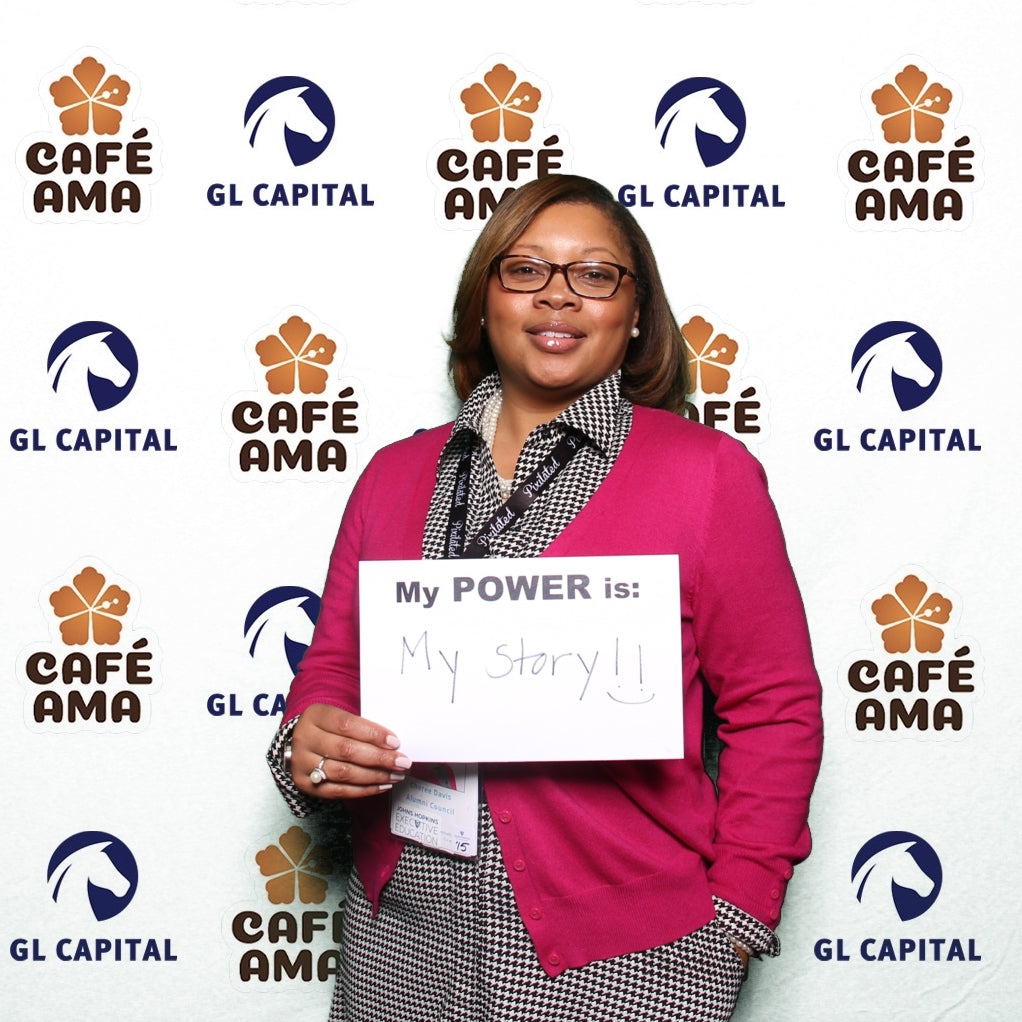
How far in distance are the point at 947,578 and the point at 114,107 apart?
1.44m

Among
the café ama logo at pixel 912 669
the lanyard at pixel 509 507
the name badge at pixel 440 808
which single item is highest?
the lanyard at pixel 509 507

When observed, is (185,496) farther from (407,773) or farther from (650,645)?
(650,645)

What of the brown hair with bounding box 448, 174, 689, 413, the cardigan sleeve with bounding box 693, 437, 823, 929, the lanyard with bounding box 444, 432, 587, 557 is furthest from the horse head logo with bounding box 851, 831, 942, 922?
the lanyard with bounding box 444, 432, 587, 557

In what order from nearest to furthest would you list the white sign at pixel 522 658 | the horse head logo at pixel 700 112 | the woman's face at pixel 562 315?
the white sign at pixel 522 658, the woman's face at pixel 562 315, the horse head logo at pixel 700 112

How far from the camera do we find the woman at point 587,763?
43.9 inches

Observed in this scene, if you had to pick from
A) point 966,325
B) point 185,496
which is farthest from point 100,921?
point 966,325

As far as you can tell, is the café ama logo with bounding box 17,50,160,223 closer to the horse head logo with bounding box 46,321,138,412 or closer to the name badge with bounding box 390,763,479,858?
the horse head logo with bounding box 46,321,138,412

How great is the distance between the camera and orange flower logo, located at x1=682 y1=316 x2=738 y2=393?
1637 millimetres

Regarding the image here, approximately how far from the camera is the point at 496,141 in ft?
5.39

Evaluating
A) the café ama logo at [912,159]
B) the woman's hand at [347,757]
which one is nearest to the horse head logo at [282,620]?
the woman's hand at [347,757]

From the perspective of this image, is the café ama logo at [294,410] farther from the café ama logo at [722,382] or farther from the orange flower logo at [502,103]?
the café ama logo at [722,382]

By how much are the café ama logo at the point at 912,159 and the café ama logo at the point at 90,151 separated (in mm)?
1065

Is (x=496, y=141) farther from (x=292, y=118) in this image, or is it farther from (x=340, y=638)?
(x=340, y=638)

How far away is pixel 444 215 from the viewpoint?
1.65 metres
